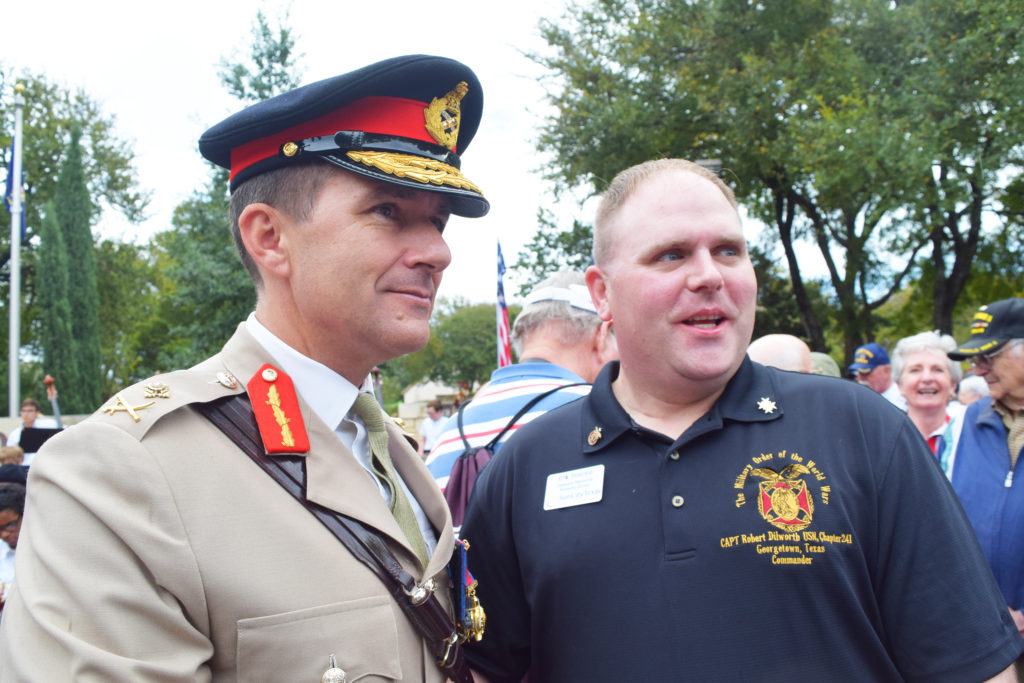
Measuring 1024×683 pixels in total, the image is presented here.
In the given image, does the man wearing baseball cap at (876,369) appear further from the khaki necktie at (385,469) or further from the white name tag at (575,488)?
the khaki necktie at (385,469)

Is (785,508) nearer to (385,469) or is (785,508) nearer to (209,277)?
(385,469)

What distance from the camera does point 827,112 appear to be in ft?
47.8

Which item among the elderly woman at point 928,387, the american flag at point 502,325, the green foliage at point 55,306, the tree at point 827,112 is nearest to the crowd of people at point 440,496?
the american flag at point 502,325

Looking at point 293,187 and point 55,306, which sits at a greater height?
point 293,187

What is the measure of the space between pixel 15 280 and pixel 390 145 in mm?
18665

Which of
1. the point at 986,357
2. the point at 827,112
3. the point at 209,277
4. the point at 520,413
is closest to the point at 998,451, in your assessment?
the point at 986,357

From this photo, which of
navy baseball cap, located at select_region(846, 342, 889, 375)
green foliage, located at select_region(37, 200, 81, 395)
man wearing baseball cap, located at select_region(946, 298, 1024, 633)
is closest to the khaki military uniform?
man wearing baseball cap, located at select_region(946, 298, 1024, 633)

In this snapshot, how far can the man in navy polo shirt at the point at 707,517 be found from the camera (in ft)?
5.88

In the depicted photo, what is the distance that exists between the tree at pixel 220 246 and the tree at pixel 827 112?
6.76m

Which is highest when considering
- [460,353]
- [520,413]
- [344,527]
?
[344,527]

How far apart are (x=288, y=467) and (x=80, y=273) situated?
31.8 metres

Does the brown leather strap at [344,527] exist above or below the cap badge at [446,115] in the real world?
below

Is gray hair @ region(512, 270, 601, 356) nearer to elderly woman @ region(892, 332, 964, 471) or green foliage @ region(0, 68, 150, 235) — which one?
elderly woman @ region(892, 332, 964, 471)

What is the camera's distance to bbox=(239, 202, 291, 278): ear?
1.91 meters
